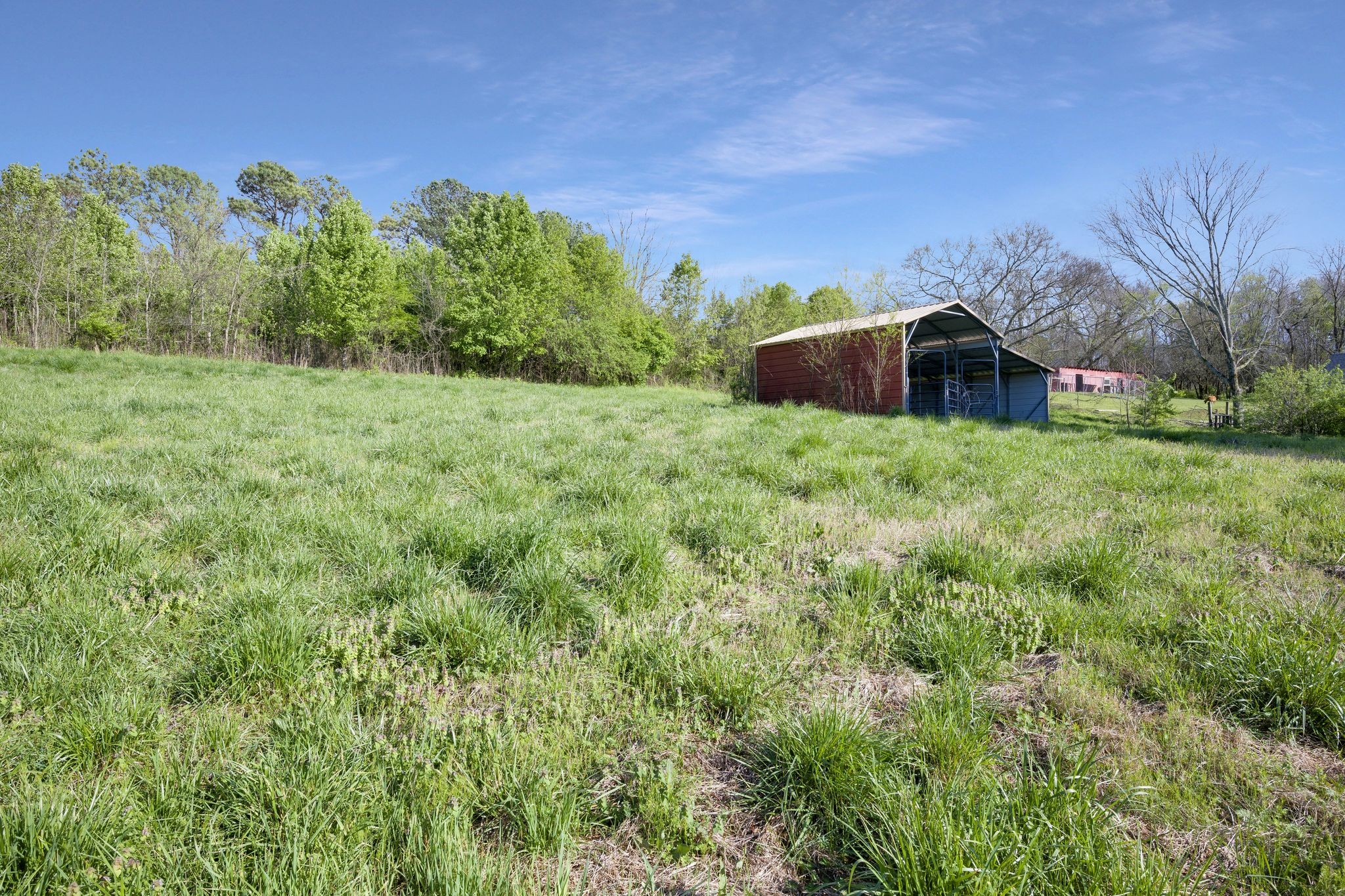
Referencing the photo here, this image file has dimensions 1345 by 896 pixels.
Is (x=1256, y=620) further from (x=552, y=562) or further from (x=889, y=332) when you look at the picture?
(x=889, y=332)

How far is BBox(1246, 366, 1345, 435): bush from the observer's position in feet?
58.3

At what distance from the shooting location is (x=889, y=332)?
62.3ft

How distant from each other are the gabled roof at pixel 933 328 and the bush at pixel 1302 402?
7917mm

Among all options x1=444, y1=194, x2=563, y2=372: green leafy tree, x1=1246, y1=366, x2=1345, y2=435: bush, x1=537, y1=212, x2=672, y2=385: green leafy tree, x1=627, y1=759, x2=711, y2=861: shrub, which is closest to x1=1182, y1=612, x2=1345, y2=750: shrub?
x1=627, y1=759, x2=711, y2=861: shrub

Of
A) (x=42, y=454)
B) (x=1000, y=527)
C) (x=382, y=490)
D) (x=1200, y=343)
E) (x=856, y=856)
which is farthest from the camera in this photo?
(x=1200, y=343)

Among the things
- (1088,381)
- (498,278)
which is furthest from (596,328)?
(1088,381)

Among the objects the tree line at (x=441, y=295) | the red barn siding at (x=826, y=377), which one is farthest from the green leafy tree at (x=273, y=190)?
the red barn siding at (x=826, y=377)

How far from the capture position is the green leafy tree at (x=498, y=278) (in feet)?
103

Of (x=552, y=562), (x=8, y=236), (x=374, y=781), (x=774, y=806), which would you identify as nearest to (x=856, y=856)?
(x=774, y=806)

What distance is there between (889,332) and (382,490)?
17.6m

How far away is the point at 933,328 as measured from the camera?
23.2 m

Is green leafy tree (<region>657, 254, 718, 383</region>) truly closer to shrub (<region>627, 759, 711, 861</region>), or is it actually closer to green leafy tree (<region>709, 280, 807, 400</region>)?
green leafy tree (<region>709, 280, 807, 400</region>)

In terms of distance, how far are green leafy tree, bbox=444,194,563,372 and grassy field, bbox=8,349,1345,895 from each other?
28.0 m

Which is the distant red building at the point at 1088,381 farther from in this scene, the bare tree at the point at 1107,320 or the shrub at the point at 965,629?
the shrub at the point at 965,629
